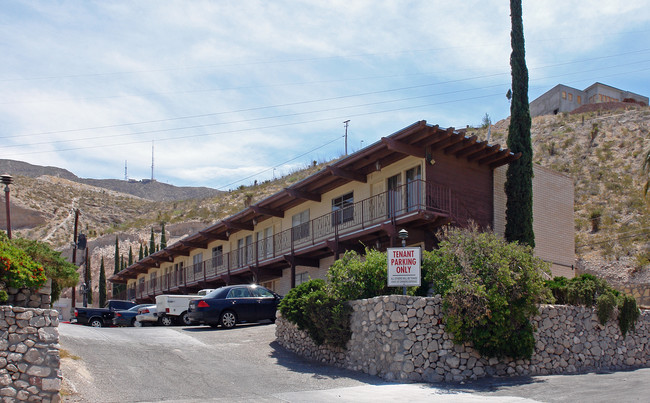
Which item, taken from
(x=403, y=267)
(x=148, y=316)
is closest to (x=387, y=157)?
(x=403, y=267)

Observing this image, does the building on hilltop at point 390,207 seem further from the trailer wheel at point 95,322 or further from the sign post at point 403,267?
the trailer wheel at point 95,322

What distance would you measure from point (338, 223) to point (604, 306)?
11.6m

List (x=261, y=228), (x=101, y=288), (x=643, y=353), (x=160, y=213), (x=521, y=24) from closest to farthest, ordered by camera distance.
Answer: (x=643, y=353), (x=521, y=24), (x=261, y=228), (x=101, y=288), (x=160, y=213)

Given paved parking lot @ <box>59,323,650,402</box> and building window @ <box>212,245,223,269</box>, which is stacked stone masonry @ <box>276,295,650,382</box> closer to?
paved parking lot @ <box>59,323,650,402</box>

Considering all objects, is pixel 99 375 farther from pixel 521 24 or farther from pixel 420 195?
pixel 521 24

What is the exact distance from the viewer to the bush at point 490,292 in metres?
15.4

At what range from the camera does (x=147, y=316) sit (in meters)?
29.4

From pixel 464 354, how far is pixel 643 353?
6859 mm

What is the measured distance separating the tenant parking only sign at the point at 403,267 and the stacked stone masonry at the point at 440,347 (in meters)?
0.84

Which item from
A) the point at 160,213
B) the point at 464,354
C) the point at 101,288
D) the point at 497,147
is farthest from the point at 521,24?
the point at 160,213

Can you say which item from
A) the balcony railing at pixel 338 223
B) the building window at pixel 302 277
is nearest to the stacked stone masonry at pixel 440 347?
the balcony railing at pixel 338 223

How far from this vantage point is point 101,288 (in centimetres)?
6125

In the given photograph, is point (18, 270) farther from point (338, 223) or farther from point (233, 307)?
point (338, 223)

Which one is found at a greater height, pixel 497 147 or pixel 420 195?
pixel 497 147
